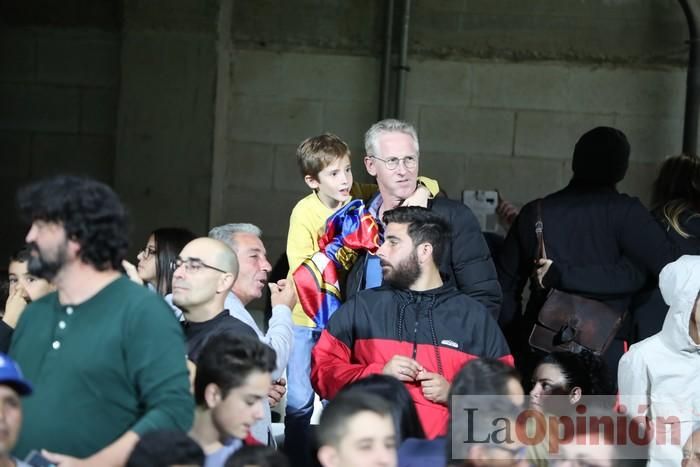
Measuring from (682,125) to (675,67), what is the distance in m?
0.34

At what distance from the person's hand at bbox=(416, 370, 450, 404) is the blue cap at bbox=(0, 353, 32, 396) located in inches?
56.0

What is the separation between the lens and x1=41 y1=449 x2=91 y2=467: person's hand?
2764mm

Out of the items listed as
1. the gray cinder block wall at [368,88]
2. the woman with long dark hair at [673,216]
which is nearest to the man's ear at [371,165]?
the woman with long dark hair at [673,216]

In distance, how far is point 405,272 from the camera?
407 cm

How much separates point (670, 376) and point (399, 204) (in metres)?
1.14

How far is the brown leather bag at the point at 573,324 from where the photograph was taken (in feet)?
15.2

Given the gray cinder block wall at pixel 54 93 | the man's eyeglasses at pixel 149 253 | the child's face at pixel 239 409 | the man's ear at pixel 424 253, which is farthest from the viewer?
the gray cinder block wall at pixel 54 93

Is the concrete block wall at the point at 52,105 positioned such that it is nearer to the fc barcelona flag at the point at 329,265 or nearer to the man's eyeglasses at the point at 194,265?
the fc barcelona flag at the point at 329,265

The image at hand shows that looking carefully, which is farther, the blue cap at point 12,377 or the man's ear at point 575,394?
the man's ear at point 575,394

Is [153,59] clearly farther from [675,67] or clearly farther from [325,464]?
[325,464]

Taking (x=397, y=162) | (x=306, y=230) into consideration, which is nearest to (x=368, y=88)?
(x=306, y=230)

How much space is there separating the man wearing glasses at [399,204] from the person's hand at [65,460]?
1769 millimetres

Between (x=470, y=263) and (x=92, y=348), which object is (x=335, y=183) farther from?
(x=92, y=348)

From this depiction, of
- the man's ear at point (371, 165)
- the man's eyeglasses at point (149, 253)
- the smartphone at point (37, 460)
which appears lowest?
the smartphone at point (37, 460)
